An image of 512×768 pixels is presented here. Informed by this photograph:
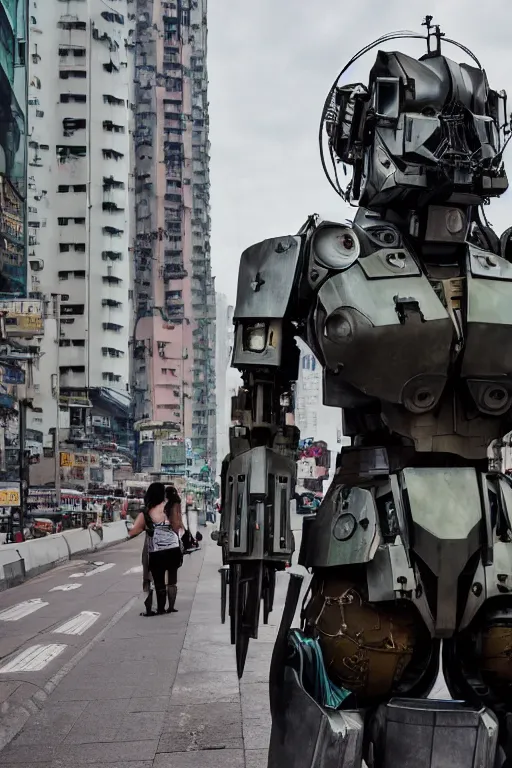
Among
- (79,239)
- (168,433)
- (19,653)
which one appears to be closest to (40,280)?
(79,239)

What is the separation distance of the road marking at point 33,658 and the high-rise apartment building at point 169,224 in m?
62.5

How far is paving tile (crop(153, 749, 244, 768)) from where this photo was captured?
495 cm

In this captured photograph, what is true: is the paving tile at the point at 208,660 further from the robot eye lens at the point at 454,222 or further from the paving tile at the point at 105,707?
the robot eye lens at the point at 454,222

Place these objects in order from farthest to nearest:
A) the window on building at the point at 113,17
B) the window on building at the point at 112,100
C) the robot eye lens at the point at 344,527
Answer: the window on building at the point at 113,17
the window on building at the point at 112,100
the robot eye lens at the point at 344,527

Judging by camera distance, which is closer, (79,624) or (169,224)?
(79,624)

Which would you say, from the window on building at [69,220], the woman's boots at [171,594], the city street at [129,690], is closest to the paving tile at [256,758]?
the city street at [129,690]

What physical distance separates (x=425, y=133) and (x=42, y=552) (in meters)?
18.7

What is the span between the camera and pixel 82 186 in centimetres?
6000

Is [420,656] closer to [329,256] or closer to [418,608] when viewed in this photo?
[418,608]

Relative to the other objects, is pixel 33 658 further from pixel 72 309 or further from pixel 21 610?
pixel 72 309

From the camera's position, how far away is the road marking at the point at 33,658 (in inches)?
319

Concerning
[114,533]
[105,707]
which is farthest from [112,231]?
[105,707]

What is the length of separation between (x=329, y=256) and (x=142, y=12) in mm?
90626

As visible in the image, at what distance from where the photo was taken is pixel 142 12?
87688mm
